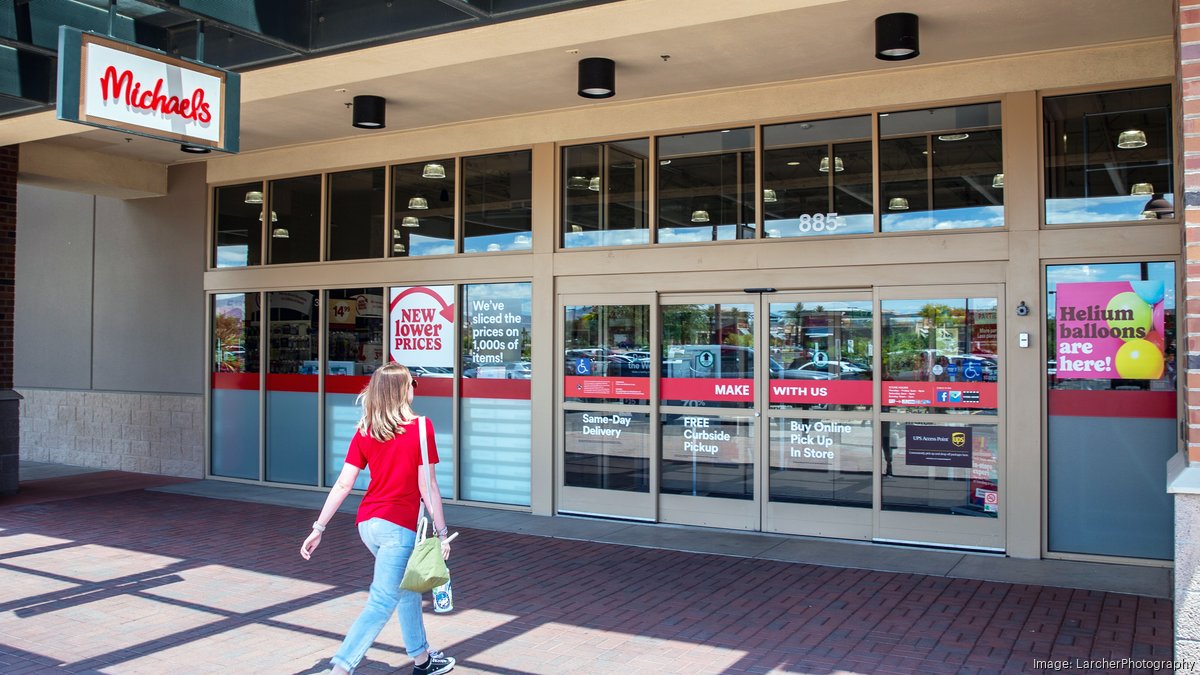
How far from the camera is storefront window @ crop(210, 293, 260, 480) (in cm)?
1241

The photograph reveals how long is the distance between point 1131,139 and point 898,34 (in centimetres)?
232

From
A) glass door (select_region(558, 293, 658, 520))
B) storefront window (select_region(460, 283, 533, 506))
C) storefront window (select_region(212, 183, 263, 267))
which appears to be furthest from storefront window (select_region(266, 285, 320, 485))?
glass door (select_region(558, 293, 658, 520))

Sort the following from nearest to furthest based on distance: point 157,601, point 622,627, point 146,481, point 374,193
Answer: point 622,627 → point 157,601 → point 374,193 → point 146,481

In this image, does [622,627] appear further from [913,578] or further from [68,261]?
[68,261]

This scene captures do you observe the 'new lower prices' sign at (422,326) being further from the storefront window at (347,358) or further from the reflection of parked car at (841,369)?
the reflection of parked car at (841,369)

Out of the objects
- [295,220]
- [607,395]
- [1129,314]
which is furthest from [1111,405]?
[295,220]

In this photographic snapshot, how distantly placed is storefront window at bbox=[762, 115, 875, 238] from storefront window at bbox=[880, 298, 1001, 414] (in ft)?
3.04

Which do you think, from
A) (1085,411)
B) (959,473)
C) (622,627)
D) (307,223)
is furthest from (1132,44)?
(307,223)

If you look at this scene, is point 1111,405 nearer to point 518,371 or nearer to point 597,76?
point 597,76

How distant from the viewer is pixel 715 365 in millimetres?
9266

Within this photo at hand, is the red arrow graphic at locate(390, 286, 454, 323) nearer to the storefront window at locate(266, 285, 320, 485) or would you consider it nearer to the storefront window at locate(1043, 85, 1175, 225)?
the storefront window at locate(266, 285, 320, 485)

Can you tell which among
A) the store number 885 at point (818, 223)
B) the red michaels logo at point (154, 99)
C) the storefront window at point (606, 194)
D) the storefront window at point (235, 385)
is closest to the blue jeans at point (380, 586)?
the red michaels logo at point (154, 99)

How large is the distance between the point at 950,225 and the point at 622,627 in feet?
15.2

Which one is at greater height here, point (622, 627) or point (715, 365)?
point (715, 365)
